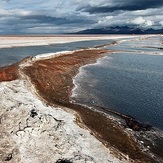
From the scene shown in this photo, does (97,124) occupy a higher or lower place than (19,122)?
lower

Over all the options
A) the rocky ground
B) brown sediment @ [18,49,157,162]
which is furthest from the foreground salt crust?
brown sediment @ [18,49,157,162]

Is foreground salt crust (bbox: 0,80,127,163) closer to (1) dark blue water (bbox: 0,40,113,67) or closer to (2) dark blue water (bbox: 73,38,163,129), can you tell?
(2) dark blue water (bbox: 73,38,163,129)

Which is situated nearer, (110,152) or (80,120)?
(110,152)

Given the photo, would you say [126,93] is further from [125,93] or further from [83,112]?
[83,112]

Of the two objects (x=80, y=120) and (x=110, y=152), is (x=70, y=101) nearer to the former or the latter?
(x=80, y=120)

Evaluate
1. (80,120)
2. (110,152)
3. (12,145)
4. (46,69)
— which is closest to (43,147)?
(12,145)

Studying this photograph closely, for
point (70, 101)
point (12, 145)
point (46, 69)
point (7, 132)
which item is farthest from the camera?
point (46, 69)

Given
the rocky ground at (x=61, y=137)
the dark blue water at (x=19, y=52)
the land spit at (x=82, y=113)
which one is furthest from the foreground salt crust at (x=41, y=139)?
the dark blue water at (x=19, y=52)

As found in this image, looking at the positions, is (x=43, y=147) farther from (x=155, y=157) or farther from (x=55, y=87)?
(x=55, y=87)

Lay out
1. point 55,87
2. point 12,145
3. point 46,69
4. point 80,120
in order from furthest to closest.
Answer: point 46,69 < point 55,87 < point 80,120 < point 12,145

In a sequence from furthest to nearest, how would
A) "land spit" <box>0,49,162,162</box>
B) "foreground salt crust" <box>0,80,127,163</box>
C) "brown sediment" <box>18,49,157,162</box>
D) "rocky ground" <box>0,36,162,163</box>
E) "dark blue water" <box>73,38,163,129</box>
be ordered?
"dark blue water" <box>73,38,163,129</box>, "brown sediment" <box>18,49,157,162</box>, "land spit" <box>0,49,162,162</box>, "rocky ground" <box>0,36,162,163</box>, "foreground salt crust" <box>0,80,127,163</box>
